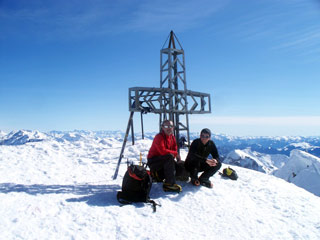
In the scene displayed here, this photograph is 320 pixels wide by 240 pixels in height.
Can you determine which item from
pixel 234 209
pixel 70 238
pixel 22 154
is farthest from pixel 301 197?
pixel 22 154

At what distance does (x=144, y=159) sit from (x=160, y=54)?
595 centimetres

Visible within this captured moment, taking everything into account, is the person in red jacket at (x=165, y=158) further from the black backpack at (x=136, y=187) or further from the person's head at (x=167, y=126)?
the black backpack at (x=136, y=187)

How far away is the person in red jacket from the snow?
1.04 ft

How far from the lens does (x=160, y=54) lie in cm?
1060

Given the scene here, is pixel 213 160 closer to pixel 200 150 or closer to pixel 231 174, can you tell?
pixel 200 150

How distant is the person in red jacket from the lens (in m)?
6.39

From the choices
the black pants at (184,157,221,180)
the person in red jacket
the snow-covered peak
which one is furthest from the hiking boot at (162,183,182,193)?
the snow-covered peak

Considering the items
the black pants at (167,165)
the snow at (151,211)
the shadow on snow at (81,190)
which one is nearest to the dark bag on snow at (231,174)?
the snow at (151,211)


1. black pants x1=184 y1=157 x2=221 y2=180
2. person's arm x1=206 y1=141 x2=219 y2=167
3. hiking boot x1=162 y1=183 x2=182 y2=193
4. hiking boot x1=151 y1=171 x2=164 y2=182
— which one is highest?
person's arm x1=206 y1=141 x2=219 y2=167

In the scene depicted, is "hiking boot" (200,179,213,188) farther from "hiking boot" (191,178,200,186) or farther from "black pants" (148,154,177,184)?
"black pants" (148,154,177,184)

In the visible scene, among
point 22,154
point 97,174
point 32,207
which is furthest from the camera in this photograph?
point 22,154

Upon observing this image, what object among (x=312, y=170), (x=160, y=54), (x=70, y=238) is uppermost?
(x=160, y=54)

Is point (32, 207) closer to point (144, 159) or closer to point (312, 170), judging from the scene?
point (144, 159)

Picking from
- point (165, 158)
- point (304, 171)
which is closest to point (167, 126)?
point (165, 158)
